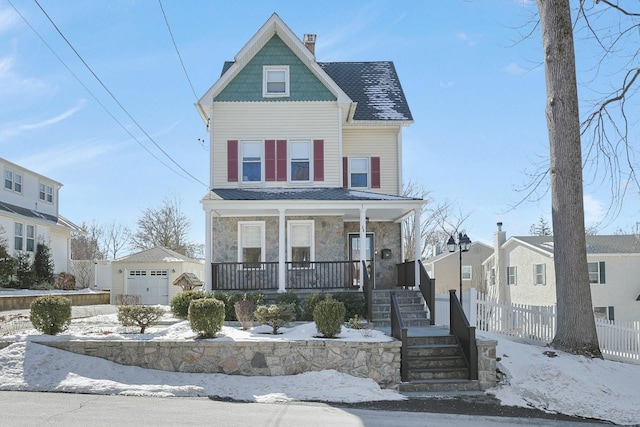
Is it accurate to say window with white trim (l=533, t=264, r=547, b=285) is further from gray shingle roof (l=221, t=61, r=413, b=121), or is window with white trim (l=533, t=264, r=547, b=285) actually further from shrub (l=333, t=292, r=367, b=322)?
shrub (l=333, t=292, r=367, b=322)

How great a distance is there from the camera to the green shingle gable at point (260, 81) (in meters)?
18.5

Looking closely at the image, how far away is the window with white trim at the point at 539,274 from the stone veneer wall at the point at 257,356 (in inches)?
793

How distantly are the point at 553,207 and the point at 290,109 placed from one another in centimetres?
897

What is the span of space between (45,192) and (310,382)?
27.4 metres

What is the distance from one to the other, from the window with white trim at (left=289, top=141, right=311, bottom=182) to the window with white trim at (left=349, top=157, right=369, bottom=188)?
170 cm

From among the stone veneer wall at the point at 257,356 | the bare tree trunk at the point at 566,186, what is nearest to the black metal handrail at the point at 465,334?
the stone veneer wall at the point at 257,356

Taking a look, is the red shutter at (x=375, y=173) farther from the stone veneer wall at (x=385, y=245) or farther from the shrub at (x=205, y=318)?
the shrub at (x=205, y=318)

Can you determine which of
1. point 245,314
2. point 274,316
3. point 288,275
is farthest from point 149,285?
point 274,316

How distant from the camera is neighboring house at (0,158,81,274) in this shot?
26.8 m

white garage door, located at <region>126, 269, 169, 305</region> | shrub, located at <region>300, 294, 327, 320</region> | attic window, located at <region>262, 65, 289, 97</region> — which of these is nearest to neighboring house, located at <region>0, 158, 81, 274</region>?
white garage door, located at <region>126, 269, 169, 305</region>

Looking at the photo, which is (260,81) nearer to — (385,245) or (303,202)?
(303,202)

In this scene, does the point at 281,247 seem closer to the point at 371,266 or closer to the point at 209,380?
the point at 371,266

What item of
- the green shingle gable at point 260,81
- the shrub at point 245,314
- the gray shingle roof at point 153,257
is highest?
the green shingle gable at point 260,81

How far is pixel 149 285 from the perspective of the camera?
104ft
